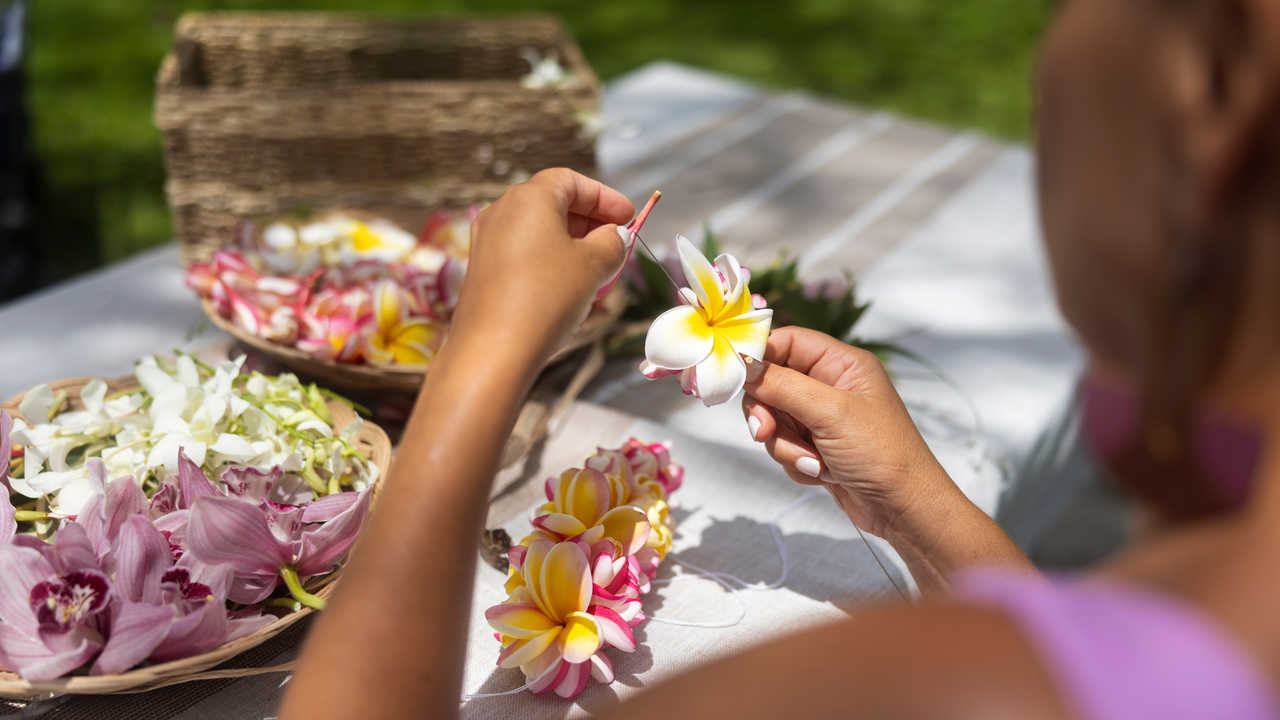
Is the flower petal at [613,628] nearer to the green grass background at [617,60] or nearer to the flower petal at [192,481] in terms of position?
the flower petal at [192,481]

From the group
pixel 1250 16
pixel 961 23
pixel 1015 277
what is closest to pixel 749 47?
pixel 961 23

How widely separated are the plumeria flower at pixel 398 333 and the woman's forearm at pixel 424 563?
0.44 metres

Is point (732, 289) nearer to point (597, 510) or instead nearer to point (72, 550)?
point (597, 510)

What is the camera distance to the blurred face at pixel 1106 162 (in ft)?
1.35

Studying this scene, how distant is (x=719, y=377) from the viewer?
833 millimetres

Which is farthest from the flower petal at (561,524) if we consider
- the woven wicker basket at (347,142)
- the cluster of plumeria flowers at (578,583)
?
the woven wicker basket at (347,142)

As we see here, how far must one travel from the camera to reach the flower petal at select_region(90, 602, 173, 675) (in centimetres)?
66

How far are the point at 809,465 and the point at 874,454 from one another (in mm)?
60

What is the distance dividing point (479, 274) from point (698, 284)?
220mm

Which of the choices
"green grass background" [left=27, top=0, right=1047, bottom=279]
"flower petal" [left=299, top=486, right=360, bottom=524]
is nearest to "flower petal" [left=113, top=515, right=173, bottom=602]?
"flower petal" [left=299, top=486, right=360, bottom=524]

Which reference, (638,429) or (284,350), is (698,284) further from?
(284,350)

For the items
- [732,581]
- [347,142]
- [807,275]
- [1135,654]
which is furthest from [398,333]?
[1135,654]

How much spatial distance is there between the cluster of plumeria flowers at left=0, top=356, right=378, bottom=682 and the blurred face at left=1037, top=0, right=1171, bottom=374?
55 cm

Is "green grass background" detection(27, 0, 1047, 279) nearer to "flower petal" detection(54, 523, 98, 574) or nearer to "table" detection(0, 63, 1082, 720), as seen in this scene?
"table" detection(0, 63, 1082, 720)
